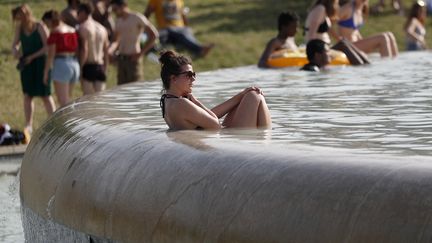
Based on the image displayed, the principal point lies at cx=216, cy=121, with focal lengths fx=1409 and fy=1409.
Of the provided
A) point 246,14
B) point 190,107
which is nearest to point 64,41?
point 190,107

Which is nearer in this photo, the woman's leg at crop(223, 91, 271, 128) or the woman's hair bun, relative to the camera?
the woman's hair bun

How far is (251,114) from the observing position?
8.10 meters

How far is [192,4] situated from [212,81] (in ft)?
47.8

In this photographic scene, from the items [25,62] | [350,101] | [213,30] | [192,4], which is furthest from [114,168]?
[192,4]

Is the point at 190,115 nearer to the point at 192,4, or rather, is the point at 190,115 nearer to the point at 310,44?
the point at 310,44

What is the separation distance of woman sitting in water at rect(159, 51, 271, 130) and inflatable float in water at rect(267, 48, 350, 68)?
682cm

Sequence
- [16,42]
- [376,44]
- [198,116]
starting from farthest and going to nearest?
[376,44] → [16,42] → [198,116]

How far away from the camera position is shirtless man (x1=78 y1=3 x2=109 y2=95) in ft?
51.0

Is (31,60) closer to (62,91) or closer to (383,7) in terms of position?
(62,91)

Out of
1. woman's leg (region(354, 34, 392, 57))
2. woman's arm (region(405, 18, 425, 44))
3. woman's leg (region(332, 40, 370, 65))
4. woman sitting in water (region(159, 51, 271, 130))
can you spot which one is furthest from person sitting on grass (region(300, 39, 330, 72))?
woman's arm (region(405, 18, 425, 44))

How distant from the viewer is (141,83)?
12.6 meters

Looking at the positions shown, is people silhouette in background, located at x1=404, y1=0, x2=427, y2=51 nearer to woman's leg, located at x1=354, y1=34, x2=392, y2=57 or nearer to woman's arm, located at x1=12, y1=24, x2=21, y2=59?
woman's leg, located at x1=354, y1=34, x2=392, y2=57

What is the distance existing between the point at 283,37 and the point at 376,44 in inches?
58.6

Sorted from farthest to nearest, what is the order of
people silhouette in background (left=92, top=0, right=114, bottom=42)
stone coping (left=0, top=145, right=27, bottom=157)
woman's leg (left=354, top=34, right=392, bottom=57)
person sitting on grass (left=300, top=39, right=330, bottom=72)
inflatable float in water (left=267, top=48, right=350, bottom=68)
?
people silhouette in background (left=92, top=0, right=114, bottom=42), woman's leg (left=354, top=34, right=392, bottom=57), inflatable float in water (left=267, top=48, right=350, bottom=68), person sitting on grass (left=300, top=39, right=330, bottom=72), stone coping (left=0, top=145, right=27, bottom=157)
